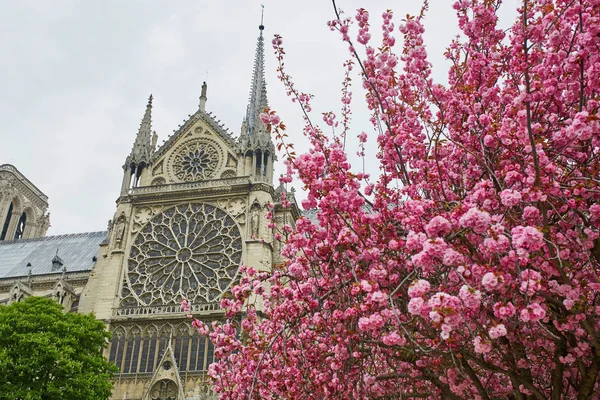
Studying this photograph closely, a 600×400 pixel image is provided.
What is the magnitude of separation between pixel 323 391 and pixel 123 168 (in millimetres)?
26703

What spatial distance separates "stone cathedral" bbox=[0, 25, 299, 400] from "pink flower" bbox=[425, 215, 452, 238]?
62.5ft

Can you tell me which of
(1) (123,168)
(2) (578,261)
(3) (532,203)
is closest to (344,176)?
(3) (532,203)

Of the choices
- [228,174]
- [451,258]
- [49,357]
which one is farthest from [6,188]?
[451,258]

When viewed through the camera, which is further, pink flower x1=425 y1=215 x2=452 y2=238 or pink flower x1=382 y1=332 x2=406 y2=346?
pink flower x1=382 y1=332 x2=406 y2=346

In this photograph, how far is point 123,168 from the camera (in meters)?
33.8

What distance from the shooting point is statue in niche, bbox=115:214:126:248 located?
101ft

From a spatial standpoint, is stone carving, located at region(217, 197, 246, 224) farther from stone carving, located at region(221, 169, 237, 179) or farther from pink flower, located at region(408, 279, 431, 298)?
pink flower, located at region(408, 279, 431, 298)

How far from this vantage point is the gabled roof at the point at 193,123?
109 feet

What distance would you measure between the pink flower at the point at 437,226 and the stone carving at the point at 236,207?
23311 mm

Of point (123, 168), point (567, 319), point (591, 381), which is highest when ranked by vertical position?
point (123, 168)

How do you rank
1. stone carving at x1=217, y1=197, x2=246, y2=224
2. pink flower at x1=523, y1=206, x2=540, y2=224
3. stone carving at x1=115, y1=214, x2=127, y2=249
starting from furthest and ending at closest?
stone carving at x1=115, y1=214, x2=127, y2=249
stone carving at x1=217, y1=197, x2=246, y2=224
pink flower at x1=523, y1=206, x2=540, y2=224

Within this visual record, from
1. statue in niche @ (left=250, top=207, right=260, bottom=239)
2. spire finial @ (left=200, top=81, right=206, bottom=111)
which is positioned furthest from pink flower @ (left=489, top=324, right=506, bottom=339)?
spire finial @ (left=200, top=81, right=206, bottom=111)

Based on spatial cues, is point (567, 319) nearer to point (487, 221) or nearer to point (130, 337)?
point (487, 221)

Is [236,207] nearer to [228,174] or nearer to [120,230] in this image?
[228,174]
